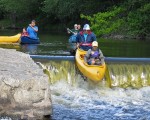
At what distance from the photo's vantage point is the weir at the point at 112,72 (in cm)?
1273

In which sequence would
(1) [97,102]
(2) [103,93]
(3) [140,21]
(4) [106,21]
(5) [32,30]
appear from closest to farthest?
(1) [97,102], (2) [103,93], (5) [32,30], (3) [140,21], (4) [106,21]

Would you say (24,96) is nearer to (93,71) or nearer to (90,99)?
(90,99)

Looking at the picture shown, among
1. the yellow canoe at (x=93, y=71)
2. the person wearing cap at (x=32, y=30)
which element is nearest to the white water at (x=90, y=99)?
the yellow canoe at (x=93, y=71)

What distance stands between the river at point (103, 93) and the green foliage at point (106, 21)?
60.2 feet

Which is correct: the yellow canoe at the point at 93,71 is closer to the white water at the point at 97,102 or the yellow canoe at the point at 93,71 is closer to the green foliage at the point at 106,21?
the white water at the point at 97,102

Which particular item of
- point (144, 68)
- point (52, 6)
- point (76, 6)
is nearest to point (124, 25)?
point (76, 6)

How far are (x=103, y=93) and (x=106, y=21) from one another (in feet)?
71.6

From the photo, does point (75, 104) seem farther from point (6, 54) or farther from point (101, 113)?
point (6, 54)

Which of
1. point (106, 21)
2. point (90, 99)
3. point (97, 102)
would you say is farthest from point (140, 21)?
point (97, 102)

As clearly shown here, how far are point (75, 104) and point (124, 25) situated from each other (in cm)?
2247

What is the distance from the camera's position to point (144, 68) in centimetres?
1330

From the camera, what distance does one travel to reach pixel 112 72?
1318cm

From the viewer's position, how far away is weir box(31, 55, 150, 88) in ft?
41.8

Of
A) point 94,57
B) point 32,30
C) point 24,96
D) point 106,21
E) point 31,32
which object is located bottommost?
point 24,96
